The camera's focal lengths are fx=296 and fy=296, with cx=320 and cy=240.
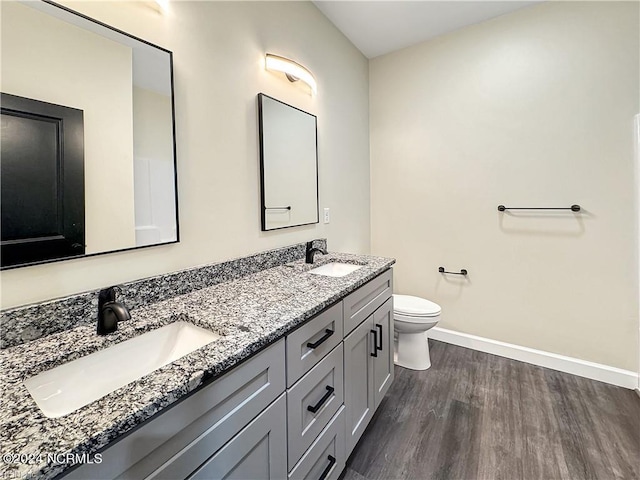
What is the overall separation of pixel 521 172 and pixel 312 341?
6.80 ft

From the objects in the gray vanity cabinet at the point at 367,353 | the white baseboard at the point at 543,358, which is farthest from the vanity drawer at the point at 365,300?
the white baseboard at the point at 543,358

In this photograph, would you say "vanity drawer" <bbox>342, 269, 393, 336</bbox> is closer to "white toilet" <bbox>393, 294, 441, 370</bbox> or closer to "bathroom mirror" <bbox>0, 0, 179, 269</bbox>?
"white toilet" <bbox>393, 294, 441, 370</bbox>

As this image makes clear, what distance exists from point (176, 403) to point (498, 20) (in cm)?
299

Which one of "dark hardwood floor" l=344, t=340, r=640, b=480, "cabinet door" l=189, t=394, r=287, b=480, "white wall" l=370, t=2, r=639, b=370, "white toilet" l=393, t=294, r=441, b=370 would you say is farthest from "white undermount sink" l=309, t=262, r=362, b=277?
"white wall" l=370, t=2, r=639, b=370

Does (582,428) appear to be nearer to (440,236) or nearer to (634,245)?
(634,245)

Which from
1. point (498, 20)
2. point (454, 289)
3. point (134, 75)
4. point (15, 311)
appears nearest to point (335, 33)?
point (498, 20)

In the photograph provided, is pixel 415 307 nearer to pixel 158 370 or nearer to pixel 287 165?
pixel 287 165

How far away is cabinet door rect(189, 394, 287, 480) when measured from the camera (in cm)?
70

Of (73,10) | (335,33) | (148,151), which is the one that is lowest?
(148,151)

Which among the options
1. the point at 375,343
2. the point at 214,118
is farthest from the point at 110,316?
the point at 375,343

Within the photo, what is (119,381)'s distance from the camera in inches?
32.1

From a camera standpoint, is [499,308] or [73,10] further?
[499,308]

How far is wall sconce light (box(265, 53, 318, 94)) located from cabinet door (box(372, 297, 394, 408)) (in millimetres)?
1426

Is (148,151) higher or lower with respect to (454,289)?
higher
